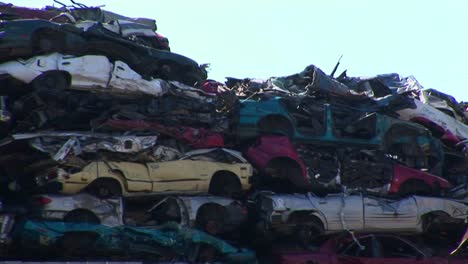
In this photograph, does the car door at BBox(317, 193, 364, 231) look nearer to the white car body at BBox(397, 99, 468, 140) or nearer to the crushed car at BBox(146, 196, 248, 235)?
the crushed car at BBox(146, 196, 248, 235)

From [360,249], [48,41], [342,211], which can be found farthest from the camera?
[342,211]

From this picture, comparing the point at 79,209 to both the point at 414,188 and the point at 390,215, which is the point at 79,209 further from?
the point at 414,188

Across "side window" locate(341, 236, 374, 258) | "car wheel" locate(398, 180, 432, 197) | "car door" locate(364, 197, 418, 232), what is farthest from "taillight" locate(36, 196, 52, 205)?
"car wheel" locate(398, 180, 432, 197)

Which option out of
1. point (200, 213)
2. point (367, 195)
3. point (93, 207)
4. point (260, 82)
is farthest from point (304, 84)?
point (93, 207)

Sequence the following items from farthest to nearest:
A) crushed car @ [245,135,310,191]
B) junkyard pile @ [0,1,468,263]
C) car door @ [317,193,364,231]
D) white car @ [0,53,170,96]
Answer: crushed car @ [245,135,310,191]
car door @ [317,193,364,231]
white car @ [0,53,170,96]
junkyard pile @ [0,1,468,263]

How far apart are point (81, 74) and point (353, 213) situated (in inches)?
283

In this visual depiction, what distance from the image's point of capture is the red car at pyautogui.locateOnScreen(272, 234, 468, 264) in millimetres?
18000

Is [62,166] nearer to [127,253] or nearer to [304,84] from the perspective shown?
[127,253]

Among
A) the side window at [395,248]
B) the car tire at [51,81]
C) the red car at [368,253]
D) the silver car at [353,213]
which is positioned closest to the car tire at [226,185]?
the silver car at [353,213]

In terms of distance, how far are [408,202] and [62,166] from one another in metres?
8.60

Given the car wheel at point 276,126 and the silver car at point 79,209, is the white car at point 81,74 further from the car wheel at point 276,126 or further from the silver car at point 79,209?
the silver car at point 79,209

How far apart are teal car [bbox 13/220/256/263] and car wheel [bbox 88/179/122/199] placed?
1132 millimetres

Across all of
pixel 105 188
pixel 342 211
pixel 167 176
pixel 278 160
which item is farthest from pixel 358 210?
pixel 105 188

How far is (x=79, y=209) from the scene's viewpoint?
17.5m
